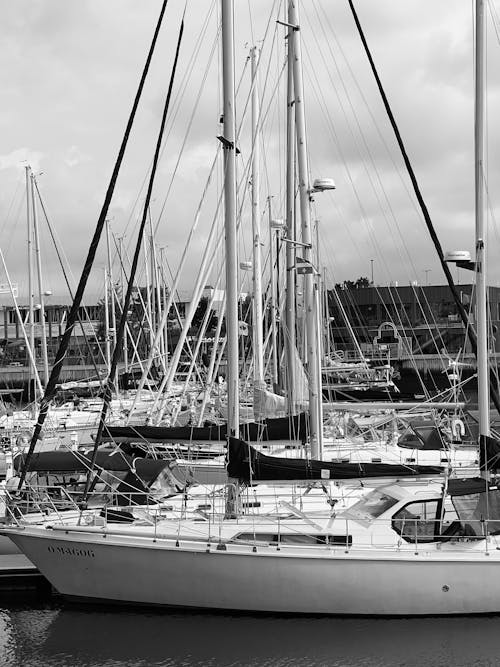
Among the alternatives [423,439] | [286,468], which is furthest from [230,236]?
[423,439]

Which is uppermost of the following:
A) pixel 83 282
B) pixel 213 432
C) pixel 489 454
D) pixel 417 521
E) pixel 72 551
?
pixel 83 282

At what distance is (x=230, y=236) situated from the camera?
1822 cm

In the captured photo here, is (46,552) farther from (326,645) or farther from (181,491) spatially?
(326,645)

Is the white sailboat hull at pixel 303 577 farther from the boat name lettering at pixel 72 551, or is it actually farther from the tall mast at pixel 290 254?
the tall mast at pixel 290 254

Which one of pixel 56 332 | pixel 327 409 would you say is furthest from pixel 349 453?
pixel 56 332

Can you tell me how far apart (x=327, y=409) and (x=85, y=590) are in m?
12.9

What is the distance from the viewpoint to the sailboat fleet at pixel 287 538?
17094mm

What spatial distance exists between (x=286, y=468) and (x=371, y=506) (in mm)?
2029

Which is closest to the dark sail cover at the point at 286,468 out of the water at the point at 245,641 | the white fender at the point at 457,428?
the water at the point at 245,641

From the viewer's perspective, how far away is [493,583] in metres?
17.0

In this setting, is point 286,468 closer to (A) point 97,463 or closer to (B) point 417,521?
(B) point 417,521

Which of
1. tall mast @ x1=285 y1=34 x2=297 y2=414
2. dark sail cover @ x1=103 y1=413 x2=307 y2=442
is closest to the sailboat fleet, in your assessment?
dark sail cover @ x1=103 y1=413 x2=307 y2=442

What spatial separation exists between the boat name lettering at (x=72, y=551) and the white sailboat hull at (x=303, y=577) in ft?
0.39

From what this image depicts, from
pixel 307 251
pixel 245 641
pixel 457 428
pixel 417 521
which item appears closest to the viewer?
pixel 245 641
